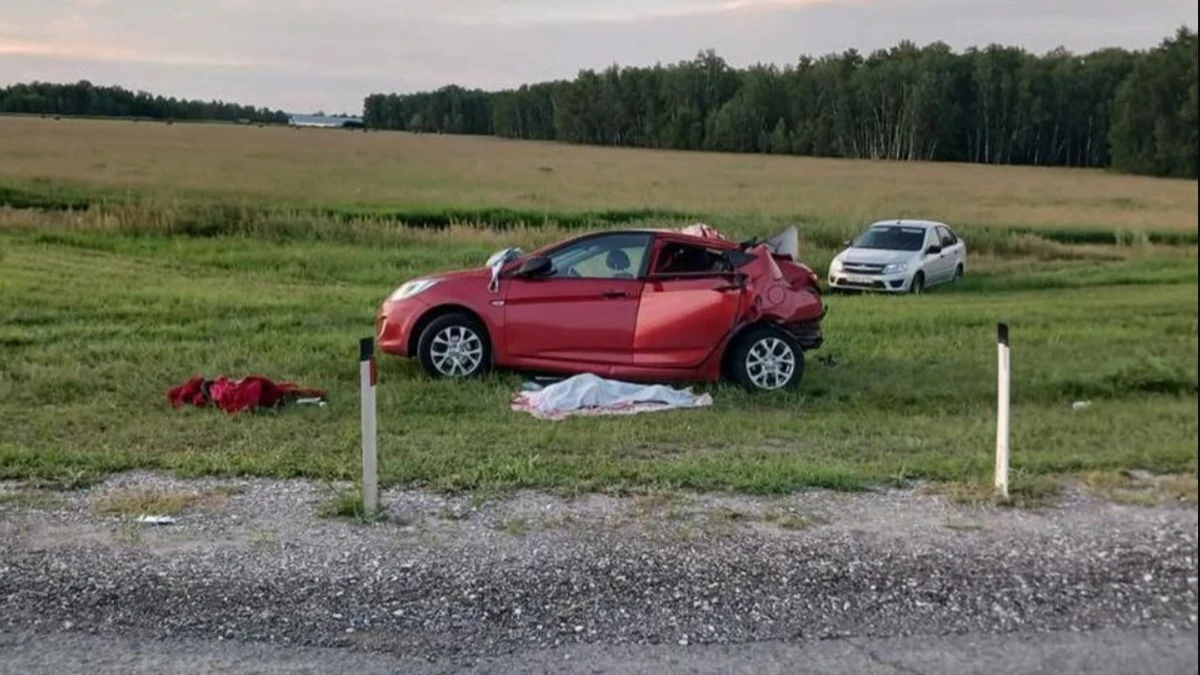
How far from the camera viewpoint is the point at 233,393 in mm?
8781

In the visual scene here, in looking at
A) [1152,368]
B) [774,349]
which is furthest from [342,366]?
[1152,368]

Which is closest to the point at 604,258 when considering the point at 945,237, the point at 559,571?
the point at 559,571

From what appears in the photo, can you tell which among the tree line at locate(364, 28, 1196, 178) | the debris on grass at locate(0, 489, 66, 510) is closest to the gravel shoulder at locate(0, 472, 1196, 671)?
the debris on grass at locate(0, 489, 66, 510)

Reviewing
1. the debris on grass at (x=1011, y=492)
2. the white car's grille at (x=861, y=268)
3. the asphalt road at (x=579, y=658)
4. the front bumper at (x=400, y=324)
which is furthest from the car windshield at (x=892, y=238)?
the asphalt road at (x=579, y=658)

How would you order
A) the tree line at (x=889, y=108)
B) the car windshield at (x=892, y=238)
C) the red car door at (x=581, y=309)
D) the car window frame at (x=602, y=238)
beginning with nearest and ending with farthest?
the tree line at (x=889, y=108) < the red car door at (x=581, y=309) < the car window frame at (x=602, y=238) < the car windshield at (x=892, y=238)

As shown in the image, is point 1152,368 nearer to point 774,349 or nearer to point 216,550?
point 216,550

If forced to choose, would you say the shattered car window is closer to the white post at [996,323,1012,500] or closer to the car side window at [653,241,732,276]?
the car side window at [653,241,732,276]

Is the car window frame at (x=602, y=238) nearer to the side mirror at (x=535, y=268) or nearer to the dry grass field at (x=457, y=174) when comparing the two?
the side mirror at (x=535, y=268)

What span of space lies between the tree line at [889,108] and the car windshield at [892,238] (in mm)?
3866

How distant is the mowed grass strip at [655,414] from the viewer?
222 centimetres

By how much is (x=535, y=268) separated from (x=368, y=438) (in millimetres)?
4584

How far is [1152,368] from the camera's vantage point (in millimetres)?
1910

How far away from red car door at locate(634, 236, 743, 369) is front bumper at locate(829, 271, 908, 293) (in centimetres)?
1098

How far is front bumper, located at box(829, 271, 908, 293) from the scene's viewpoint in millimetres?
20406
